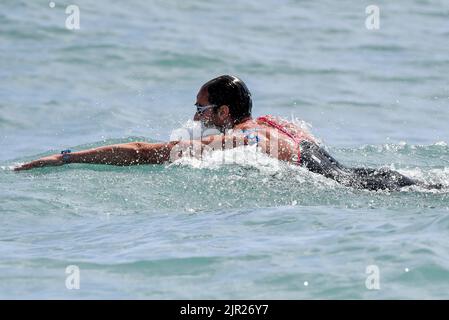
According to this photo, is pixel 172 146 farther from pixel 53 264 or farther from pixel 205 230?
pixel 53 264

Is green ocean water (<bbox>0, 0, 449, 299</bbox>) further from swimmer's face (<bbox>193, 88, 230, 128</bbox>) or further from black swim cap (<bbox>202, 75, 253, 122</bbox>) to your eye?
black swim cap (<bbox>202, 75, 253, 122</bbox>)

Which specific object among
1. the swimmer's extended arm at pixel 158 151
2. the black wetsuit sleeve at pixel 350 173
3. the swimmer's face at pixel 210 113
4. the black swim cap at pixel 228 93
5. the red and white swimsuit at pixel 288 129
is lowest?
the black wetsuit sleeve at pixel 350 173

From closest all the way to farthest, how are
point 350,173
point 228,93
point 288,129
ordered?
1. point 350,173
2. point 228,93
3. point 288,129

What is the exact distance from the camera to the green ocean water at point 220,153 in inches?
227

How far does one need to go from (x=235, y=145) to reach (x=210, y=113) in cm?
43

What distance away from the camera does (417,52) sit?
50.6 ft

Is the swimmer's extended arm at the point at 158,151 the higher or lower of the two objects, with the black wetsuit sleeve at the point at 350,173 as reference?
higher

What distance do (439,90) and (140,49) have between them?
445cm

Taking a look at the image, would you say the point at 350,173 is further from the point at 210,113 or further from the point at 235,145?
the point at 210,113

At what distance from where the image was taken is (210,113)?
26.8 ft

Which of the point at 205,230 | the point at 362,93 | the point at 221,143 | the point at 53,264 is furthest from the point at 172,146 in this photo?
the point at 362,93

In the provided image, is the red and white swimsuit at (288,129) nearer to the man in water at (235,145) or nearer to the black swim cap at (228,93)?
the man in water at (235,145)

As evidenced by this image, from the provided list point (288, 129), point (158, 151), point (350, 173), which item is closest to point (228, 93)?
point (288, 129)

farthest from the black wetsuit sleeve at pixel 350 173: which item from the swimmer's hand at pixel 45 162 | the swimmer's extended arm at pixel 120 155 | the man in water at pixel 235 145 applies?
the swimmer's hand at pixel 45 162
